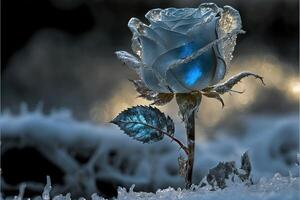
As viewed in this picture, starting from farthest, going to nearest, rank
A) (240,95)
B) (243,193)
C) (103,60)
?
(103,60) < (240,95) < (243,193)

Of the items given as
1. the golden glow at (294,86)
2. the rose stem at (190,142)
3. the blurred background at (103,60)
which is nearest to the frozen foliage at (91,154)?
the rose stem at (190,142)

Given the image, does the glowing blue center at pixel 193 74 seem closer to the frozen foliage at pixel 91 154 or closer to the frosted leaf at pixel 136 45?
the frosted leaf at pixel 136 45

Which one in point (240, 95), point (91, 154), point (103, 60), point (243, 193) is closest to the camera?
point (243, 193)

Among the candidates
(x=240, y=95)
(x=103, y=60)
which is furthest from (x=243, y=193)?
(x=103, y=60)

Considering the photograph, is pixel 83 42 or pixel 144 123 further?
pixel 83 42

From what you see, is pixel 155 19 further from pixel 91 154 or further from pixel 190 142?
pixel 91 154

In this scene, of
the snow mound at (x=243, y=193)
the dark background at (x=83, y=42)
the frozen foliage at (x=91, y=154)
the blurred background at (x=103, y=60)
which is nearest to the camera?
the snow mound at (x=243, y=193)

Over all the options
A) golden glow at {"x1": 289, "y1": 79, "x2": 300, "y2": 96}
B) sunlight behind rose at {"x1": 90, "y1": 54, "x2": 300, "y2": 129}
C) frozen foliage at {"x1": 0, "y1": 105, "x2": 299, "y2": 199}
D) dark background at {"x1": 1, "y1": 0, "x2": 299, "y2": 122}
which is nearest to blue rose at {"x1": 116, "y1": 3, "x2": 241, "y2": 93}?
frozen foliage at {"x1": 0, "y1": 105, "x2": 299, "y2": 199}
